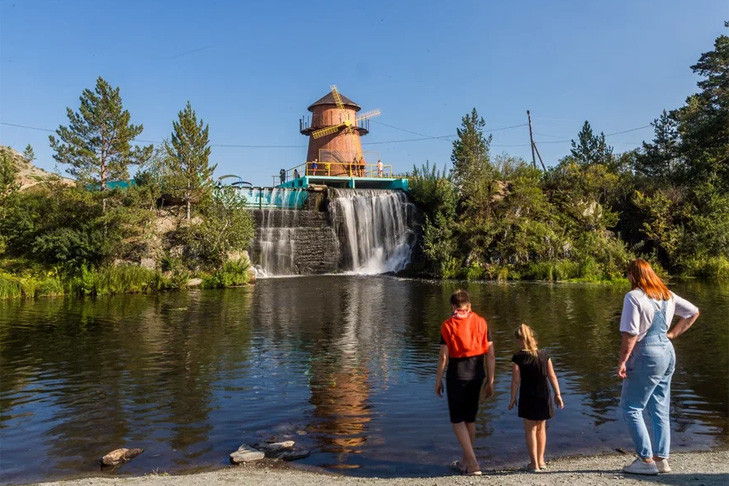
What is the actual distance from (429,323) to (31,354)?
430 inches

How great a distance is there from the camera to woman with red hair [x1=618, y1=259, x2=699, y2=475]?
5902mm

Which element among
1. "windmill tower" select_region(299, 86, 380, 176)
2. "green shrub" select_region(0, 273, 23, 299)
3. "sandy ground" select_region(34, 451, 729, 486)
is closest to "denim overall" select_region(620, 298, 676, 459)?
"sandy ground" select_region(34, 451, 729, 486)

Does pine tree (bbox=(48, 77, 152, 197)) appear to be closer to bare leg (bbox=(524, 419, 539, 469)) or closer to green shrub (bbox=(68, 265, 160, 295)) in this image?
A: green shrub (bbox=(68, 265, 160, 295))

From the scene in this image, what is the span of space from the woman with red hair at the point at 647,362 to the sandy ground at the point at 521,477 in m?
0.25

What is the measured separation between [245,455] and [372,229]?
1489 inches

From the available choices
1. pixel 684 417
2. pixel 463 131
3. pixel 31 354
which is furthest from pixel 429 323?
pixel 463 131

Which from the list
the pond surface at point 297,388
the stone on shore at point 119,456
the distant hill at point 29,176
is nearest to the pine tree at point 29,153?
the distant hill at point 29,176

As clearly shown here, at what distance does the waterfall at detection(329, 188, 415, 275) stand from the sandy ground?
36.4 meters

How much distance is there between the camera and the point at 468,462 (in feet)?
21.2

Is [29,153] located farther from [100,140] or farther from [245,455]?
[245,455]

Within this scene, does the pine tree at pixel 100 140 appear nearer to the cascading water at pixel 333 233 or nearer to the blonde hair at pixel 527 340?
the cascading water at pixel 333 233

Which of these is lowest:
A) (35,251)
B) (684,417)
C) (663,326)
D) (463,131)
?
(684,417)

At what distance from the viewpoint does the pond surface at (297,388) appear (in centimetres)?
748

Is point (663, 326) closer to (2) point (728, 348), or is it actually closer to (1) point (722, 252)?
(2) point (728, 348)
